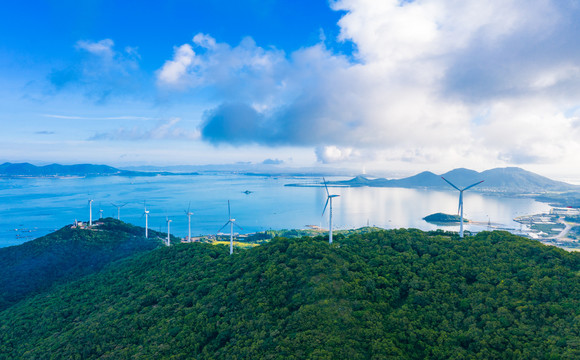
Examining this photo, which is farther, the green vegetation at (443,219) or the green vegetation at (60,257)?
the green vegetation at (443,219)

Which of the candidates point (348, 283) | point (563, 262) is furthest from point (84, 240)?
point (563, 262)

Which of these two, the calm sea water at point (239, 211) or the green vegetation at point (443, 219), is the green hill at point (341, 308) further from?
the green vegetation at point (443, 219)

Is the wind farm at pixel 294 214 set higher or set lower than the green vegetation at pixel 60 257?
lower

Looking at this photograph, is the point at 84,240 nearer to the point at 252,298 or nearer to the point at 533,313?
the point at 252,298

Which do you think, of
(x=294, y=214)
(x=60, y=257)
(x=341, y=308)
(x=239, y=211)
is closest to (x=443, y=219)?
(x=294, y=214)

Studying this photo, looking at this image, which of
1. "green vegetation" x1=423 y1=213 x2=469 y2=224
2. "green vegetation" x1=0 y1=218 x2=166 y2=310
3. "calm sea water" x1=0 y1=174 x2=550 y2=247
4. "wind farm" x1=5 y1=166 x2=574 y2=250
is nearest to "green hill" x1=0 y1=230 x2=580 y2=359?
"green vegetation" x1=0 y1=218 x2=166 y2=310

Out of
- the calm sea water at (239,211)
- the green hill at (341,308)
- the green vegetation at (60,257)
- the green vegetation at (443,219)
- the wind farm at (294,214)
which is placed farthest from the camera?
the green vegetation at (443,219)

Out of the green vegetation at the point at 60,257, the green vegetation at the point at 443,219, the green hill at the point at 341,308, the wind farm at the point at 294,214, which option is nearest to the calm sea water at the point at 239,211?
the wind farm at the point at 294,214
